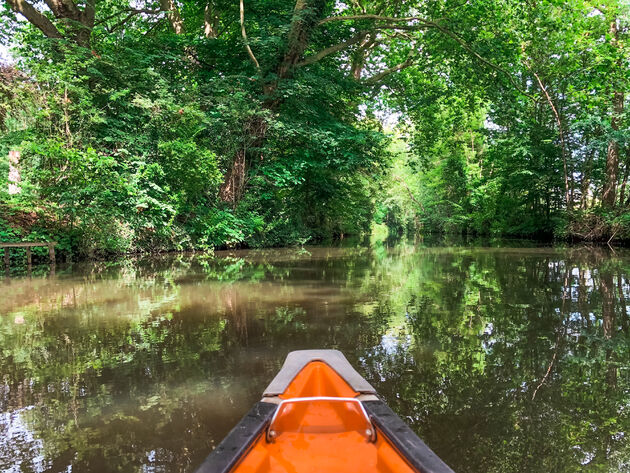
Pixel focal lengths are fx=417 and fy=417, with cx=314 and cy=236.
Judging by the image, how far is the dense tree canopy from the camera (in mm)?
11555

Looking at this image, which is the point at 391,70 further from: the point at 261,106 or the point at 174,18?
the point at 174,18

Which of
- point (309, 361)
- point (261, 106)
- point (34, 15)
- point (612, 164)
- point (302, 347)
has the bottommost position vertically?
point (302, 347)

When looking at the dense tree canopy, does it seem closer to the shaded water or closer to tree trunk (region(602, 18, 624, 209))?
tree trunk (region(602, 18, 624, 209))

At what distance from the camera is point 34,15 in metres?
12.7

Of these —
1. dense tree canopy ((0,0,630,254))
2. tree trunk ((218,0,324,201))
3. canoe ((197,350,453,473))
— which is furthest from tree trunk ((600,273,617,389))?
tree trunk ((218,0,324,201))

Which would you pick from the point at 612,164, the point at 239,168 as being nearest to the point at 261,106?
the point at 239,168

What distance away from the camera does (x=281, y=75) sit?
1544 centimetres

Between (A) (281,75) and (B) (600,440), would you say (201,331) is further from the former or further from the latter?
(A) (281,75)

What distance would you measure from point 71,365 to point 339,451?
292cm

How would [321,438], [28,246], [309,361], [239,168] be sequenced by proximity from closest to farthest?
1. [321,438]
2. [309,361]
3. [28,246]
4. [239,168]

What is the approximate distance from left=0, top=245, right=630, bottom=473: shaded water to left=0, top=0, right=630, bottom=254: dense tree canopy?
4802mm

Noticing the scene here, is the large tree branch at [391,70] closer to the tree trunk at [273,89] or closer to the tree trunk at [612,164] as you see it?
the tree trunk at [273,89]

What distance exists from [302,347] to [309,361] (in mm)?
1684

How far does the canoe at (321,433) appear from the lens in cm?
158
